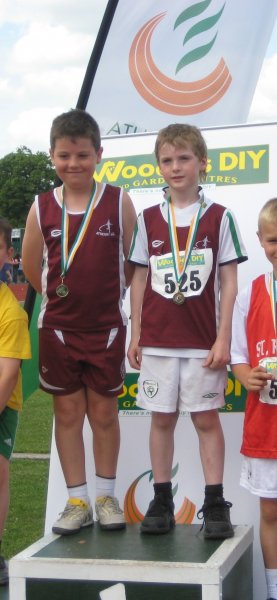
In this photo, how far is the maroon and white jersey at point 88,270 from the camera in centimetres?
346

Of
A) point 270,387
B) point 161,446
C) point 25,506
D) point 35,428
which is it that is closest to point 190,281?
point 270,387

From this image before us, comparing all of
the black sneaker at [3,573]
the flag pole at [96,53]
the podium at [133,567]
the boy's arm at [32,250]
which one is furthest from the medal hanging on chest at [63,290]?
the flag pole at [96,53]

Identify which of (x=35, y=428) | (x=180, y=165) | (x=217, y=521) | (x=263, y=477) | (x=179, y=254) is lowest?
(x=35, y=428)

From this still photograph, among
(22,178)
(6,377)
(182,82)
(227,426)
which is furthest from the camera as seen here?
(22,178)

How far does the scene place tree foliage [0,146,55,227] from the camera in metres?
67.9

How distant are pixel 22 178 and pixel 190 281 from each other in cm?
6972

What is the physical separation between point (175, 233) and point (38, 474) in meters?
4.01

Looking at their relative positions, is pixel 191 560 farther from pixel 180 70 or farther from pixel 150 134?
pixel 180 70

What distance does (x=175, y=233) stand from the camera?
3.37 metres

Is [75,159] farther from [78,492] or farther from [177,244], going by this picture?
[78,492]

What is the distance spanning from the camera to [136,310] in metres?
3.47

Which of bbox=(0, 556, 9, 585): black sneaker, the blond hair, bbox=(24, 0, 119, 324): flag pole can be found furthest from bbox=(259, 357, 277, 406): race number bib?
bbox=(24, 0, 119, 324): flag pole

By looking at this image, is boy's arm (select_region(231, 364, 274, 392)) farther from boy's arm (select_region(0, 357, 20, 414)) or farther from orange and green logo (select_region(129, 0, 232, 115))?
orange and green logo (select_region(129, 0, 232, 115))

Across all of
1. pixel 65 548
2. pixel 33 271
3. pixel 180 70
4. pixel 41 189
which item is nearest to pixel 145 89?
pixel 180 70
